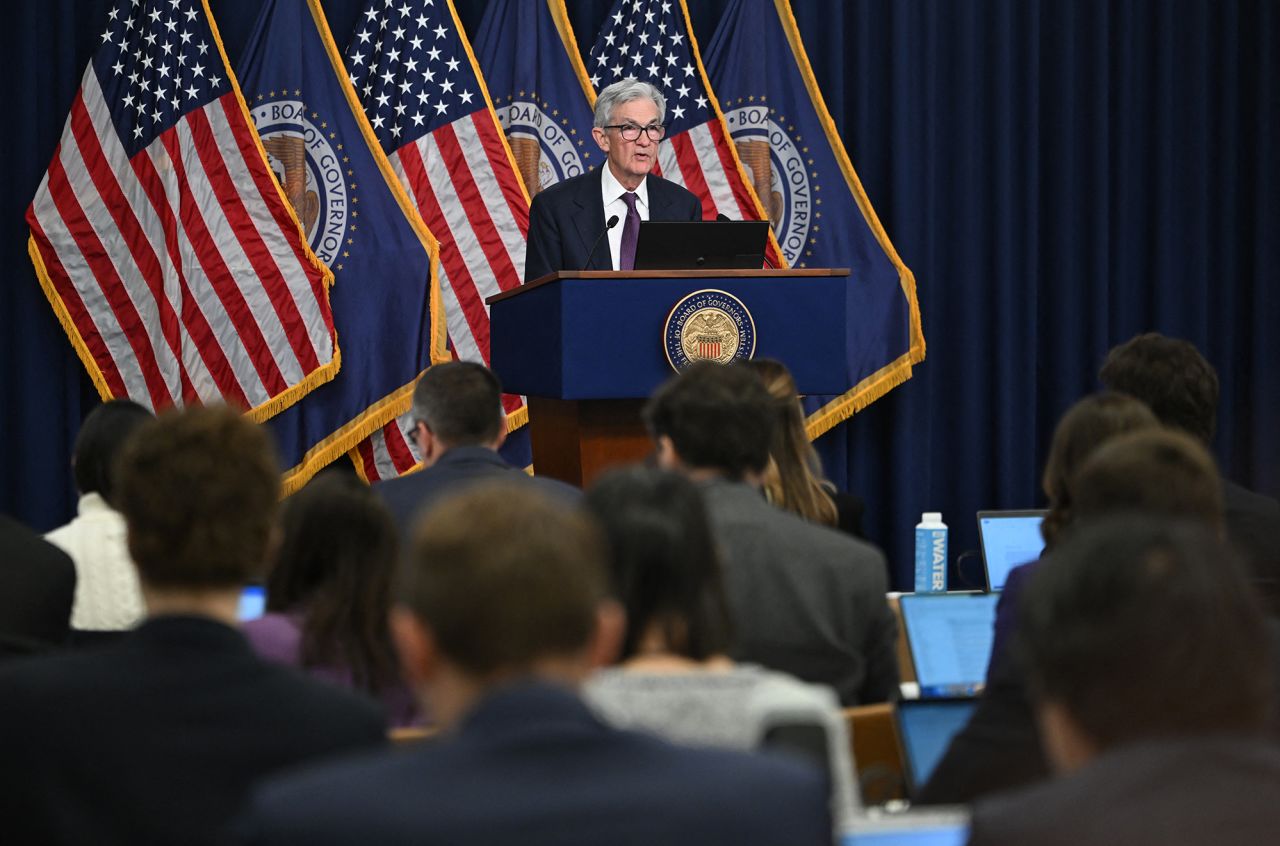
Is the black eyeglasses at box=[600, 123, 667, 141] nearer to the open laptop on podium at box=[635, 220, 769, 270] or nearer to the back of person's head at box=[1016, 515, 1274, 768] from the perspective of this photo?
the open laptop on podium at box=[635, 220, 769, 270]

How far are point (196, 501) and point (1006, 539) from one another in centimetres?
268

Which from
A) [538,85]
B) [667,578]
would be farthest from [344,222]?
[667,578]

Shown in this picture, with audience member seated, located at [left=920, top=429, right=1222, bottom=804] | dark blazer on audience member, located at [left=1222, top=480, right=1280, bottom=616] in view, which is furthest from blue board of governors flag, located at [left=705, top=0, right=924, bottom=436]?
audience member seated, located at [left=920, top=429, right=1222, bottom=804]

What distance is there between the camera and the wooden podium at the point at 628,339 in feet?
14.4

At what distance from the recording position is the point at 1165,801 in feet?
4.08

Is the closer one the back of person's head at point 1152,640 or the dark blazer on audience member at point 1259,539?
the back of person's head at point 1152,640

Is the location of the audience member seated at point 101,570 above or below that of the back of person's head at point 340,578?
below

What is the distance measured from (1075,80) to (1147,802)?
7.09 metres

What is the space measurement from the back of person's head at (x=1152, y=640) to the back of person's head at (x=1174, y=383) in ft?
7.52

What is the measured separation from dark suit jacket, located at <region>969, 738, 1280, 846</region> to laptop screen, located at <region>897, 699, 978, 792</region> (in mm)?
979

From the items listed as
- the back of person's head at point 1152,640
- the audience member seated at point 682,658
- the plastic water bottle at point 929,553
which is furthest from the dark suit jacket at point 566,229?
the back of person's head at point 1152,640

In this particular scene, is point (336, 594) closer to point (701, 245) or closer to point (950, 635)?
point (950, 635)

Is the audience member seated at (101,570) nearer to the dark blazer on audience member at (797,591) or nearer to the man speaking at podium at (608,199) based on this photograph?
the dark blazer on audience member at (797,591)

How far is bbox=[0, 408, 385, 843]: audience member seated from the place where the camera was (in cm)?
162
